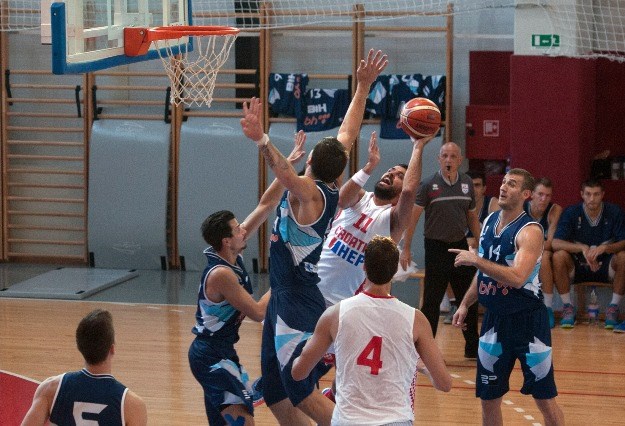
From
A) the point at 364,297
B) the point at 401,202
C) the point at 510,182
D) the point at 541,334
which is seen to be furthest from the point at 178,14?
the point at 364,297

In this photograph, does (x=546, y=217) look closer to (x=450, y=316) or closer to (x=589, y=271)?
(x=589, y=271)

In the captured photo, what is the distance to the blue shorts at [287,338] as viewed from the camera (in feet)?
18.0

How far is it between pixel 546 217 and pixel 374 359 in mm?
6121

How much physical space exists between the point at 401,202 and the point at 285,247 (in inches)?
47.8

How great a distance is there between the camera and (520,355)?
6.12 metres

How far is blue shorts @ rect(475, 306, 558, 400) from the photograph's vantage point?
610cm

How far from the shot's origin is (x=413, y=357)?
446 cm

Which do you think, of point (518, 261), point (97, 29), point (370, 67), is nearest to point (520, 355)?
point (518, 261)

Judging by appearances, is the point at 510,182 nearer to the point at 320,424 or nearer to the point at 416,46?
the point at 320,424

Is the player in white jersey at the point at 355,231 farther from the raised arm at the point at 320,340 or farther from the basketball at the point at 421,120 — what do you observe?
the raised arm at the point at 320,340

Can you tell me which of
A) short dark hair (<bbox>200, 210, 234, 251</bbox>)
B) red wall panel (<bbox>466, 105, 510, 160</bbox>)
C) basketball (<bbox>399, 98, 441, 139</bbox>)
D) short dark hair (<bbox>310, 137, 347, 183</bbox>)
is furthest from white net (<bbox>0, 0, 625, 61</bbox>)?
short dark hair (<bbox>310, 137, 347, 183</bbox>)

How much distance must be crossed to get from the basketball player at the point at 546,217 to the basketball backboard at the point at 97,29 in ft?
11.6

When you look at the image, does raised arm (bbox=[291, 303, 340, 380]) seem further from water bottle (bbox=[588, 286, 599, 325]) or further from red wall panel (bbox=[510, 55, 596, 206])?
red wall panel (bbox=[510, 55, 596, 206])

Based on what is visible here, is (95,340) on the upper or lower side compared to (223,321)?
upper
